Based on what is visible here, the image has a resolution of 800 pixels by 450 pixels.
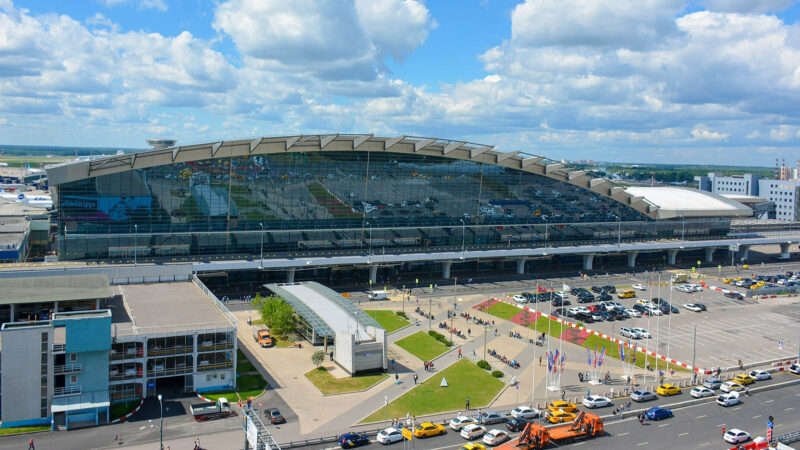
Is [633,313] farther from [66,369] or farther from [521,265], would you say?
[66,369]

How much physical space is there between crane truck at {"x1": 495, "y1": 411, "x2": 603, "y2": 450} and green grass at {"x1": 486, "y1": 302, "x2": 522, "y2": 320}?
Answer: 28.8m

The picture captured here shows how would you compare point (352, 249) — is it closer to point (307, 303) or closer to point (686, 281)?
point (307, 303)

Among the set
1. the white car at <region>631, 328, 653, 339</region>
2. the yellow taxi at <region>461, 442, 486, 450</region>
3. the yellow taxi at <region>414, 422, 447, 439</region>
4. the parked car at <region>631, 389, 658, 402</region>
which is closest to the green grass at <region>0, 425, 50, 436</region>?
the yellow taxi at <region>414, 422, 447, 439</region>

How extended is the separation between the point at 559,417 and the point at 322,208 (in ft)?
167

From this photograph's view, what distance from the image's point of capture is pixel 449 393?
47.6 metres

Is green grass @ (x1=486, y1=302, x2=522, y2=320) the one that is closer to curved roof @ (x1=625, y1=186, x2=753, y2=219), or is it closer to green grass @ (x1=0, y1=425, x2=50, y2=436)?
green grass @ (x1=0, y1=425, x2=50, y2=436)

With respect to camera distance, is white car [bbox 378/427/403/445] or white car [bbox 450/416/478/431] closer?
white car [bbox 378/427/403/445]

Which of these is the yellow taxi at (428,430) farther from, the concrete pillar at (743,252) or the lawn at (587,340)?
the concrete pillar at (743,252)

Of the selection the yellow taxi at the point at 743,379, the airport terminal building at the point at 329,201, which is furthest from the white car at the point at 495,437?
the airport terminal building at the point at 329,201

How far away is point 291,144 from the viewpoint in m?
81.2

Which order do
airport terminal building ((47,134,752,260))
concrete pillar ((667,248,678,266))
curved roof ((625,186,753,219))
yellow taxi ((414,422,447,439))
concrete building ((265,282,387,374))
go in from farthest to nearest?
curved roof ((625,186,753,219)), concrete pillar ((667,248,678,266)), airport terminal building ((47,134,752,260)), concrete building ((265,282,387,374)), yellow taxi ((414,422,447,439))

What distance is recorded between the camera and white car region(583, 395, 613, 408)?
1778 inches

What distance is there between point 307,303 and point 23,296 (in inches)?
976

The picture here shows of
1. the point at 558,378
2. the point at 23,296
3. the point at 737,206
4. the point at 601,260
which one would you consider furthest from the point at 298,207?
the point at 737,206
